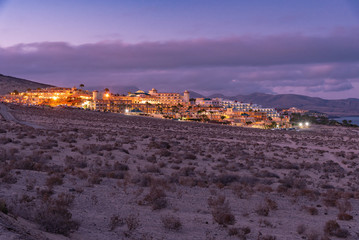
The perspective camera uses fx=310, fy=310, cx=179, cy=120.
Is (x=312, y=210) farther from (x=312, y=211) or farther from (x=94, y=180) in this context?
(x=94, y=180)

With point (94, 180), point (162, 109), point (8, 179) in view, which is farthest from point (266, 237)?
point (162, 109)

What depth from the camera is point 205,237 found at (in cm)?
790

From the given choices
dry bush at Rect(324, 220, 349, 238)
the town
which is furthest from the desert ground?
the town

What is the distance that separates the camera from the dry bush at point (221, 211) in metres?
8.84

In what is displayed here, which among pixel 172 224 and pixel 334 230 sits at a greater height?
pixel 172 224

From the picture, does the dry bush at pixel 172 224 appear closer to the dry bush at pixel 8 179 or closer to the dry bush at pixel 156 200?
the dry bush at pixel 156 200

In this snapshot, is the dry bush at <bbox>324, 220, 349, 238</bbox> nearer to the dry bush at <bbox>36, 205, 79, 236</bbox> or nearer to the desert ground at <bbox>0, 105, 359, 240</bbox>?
the desert ground at <bbox>0, 105, 359, 240</bbox>

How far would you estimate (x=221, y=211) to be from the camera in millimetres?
9398

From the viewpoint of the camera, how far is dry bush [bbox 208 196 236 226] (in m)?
8.84

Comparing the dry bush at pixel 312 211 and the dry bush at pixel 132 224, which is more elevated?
the dry bush at pixel 132 224

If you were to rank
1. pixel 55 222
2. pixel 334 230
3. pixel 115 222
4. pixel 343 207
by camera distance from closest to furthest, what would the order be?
pixel 55 222 → pixel 115 222 → pixel 334 230 → pixel 343 207

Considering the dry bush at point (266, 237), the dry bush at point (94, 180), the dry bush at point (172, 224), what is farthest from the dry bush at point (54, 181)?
the dry bush at point (266, 237)

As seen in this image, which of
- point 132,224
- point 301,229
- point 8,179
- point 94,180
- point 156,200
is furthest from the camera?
point 94,180

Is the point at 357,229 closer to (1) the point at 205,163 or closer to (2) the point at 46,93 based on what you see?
(1) the point at 205,163
